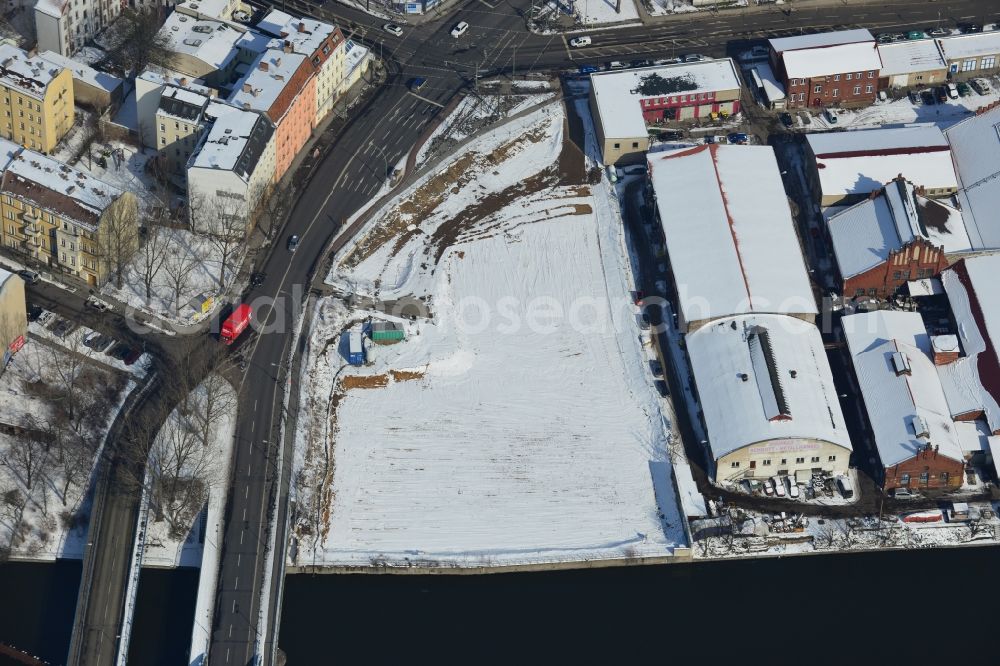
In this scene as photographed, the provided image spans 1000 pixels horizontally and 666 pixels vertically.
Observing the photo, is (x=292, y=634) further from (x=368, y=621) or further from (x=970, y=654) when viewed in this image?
(x=970, y=654)

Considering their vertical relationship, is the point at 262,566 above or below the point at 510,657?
above

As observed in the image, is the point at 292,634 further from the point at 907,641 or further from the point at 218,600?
the point at 907,641

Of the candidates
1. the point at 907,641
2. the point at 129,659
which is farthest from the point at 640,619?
the point at 129,659

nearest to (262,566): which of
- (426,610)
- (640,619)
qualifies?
(426,610)

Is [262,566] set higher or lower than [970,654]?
higher

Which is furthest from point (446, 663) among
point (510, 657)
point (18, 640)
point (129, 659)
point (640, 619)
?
point (18, 640)

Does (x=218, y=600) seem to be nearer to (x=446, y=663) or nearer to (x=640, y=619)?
(x=446, y=663)

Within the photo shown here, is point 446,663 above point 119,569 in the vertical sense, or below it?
below
